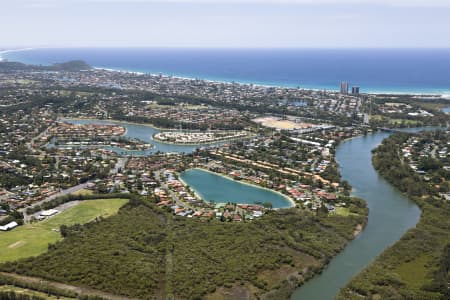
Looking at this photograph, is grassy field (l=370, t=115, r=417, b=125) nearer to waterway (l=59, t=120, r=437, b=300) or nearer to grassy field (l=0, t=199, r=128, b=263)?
waterway (l=59, t=120, r=437, b=300)

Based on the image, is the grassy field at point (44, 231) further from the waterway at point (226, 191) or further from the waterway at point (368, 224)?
the waterway at point (368, 224)

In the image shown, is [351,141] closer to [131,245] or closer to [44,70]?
[131,245]

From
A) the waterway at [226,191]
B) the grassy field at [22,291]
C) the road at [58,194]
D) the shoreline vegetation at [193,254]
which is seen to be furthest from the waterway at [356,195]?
the grassy field at [22,291]

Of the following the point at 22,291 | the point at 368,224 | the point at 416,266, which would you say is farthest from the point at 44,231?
the point at 416,266

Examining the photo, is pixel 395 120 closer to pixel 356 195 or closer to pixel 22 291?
pixel 356 195

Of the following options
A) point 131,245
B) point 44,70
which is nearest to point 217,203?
point 131,245
